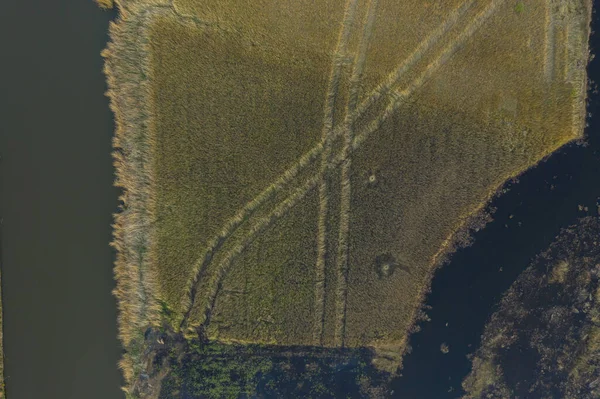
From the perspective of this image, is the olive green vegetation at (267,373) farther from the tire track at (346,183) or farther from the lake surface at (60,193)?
the lake surface at (60,193)

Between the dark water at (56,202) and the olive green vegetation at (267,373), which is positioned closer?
the dark water at (56,202)

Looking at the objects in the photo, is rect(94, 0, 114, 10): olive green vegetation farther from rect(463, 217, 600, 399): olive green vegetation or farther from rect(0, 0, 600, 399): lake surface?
rect(463, 217, 600, 399): olive green vegetation

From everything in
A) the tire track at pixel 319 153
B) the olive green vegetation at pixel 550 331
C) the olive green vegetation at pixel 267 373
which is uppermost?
the tire track at pixel 319 153

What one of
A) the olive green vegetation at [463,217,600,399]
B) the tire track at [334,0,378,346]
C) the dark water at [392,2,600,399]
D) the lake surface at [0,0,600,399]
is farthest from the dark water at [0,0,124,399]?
the olive green vegetation at [463,217,600,399]

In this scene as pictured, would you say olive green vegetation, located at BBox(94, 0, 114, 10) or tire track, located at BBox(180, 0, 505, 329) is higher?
olive green vegetation, located at BBox(94, 0, 114, 10)

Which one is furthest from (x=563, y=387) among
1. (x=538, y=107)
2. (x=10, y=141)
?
(x=10, y=141)

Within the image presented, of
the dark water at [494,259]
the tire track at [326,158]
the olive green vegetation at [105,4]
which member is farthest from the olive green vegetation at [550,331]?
the olive green vegetation at [105,4]
